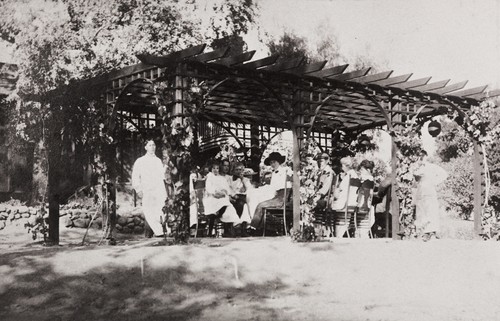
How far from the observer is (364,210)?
41.4ft

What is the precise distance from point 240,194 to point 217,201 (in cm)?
91

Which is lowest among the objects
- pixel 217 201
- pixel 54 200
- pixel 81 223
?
pixel 81 223

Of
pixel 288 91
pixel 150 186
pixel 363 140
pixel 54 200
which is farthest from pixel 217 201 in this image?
pixel 363 140

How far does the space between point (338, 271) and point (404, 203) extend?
417cm

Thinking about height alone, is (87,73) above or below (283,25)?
below

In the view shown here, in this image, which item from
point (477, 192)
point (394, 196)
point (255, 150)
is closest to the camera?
point (394, 196)

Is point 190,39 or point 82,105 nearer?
point 82,105

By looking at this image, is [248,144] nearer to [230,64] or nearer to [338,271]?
[230,64]

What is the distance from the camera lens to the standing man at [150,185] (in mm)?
11320

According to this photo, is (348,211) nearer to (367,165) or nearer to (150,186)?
(367,165)

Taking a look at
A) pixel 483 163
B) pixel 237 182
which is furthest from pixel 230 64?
pixel 483 163

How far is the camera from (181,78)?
9.69 meters

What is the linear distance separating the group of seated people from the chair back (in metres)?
0.12

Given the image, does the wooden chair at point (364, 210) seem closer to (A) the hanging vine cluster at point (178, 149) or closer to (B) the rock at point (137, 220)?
(A) the hanging vine cluster at point (178, 149)
